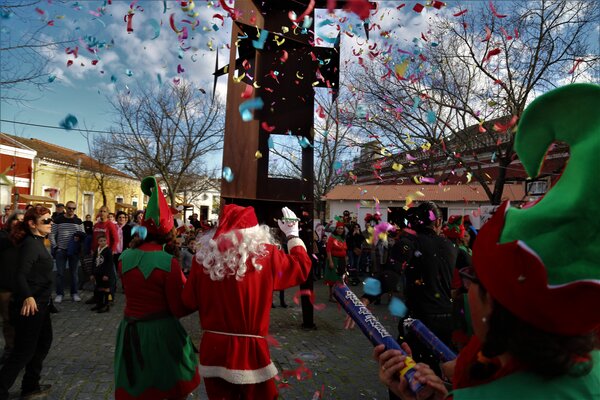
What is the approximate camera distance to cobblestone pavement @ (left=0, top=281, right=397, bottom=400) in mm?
4590

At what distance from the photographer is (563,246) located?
3.27 feet

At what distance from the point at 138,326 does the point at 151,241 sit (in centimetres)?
74

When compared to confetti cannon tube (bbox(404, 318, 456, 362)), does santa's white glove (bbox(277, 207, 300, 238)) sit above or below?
above

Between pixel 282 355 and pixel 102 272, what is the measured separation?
481 cm

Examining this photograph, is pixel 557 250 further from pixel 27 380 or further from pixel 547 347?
pixel 27 380

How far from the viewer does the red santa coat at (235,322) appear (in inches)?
115

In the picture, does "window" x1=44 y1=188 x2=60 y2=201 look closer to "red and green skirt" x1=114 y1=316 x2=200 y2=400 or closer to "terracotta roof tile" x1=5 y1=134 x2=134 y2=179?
"terracotta roof tile" x1=5 y1=134 x2=134 y2=179

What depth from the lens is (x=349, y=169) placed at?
2456cm

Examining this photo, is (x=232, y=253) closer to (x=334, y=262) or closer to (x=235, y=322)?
(x=235, y=322)

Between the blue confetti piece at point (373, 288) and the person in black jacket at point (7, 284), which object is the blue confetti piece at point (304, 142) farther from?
the person in black jacket at point (7, 284)

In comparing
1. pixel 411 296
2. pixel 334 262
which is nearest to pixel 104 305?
pixel 334 262

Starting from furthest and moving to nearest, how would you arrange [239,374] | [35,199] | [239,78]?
[35,199]
[239,78]
[239,374]

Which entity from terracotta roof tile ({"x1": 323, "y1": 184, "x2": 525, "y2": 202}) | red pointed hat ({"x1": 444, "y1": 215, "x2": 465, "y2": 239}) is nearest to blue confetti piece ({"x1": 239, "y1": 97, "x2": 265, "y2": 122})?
red pointed hat ({"x1": 444, "y1": 215, "x2": 465, "y2": 239})

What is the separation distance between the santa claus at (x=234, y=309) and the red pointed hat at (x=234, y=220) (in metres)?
0.02
